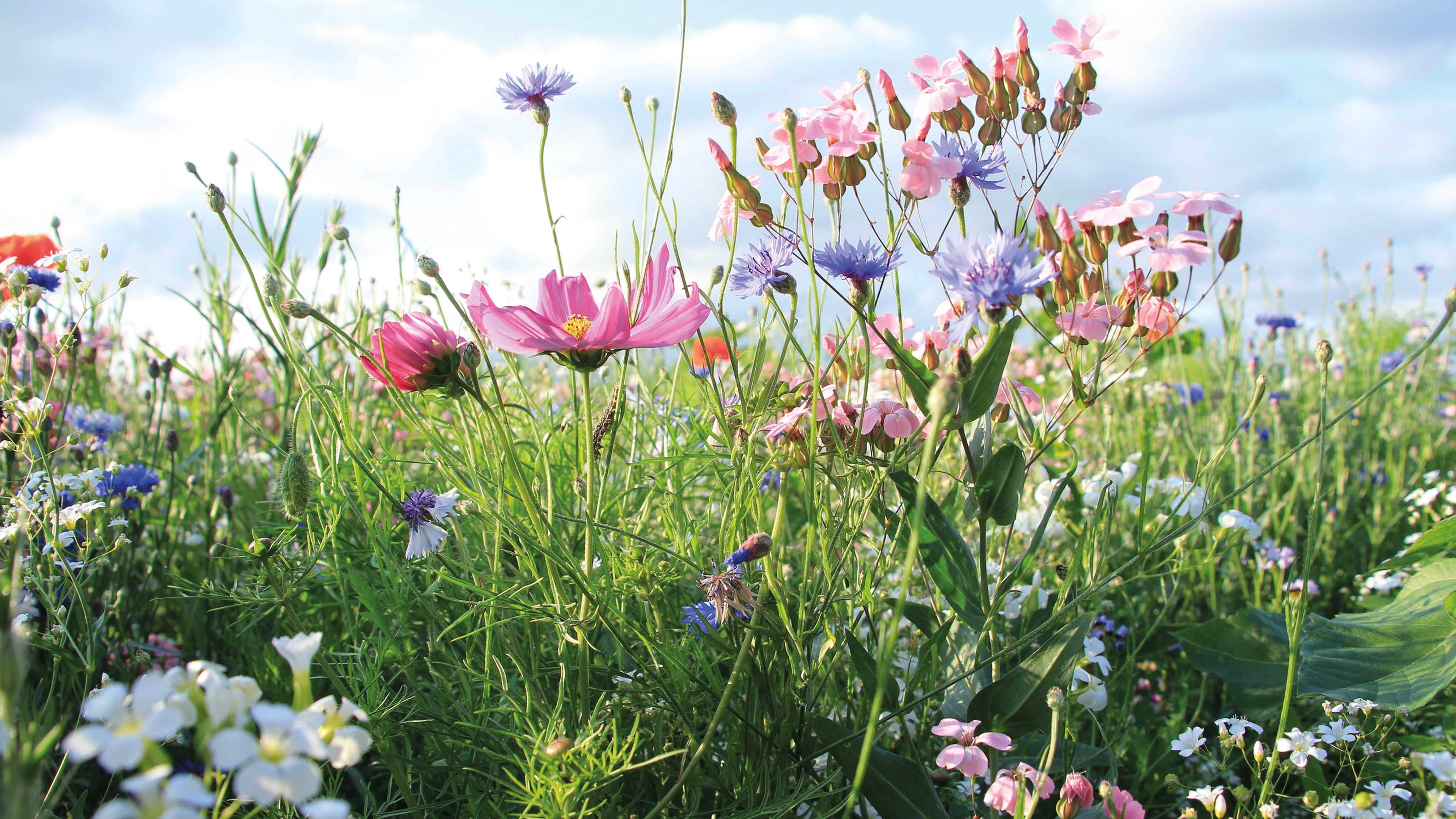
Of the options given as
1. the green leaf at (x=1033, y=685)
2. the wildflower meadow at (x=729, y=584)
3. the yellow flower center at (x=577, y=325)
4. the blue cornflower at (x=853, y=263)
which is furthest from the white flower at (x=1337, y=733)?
the yellow flower center at (x=577, y=325)

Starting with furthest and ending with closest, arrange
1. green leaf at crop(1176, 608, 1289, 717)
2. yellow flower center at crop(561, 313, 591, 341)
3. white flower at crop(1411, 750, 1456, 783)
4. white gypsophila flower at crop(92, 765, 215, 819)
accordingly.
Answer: green leaf at crop(1176, 608, 1289, 717), yellow flower center at crop(561, 313, 591, 341), white flower at crop(1411, 750, 1456, 783), white gypsophila flower at crop(92, 765, 215, 819)

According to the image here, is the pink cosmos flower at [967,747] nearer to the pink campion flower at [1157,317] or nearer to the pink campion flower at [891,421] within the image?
the pink campion flower at [891,421]

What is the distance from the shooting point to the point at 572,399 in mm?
880

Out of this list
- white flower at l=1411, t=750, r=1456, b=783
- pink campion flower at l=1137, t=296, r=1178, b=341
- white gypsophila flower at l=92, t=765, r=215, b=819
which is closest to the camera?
white gypsophila flower at l=92, t=765, r=215, b=819

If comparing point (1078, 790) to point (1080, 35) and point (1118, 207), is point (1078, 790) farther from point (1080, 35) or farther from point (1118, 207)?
point (1080, 35)

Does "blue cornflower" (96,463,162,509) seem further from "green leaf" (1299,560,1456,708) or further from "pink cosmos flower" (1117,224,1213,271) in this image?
"green leaf" (1299,560,1456,708)

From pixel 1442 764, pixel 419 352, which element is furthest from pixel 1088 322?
pixel 419 352

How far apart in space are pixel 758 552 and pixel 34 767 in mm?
422

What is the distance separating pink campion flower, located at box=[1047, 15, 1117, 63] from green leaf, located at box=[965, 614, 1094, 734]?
0.54m

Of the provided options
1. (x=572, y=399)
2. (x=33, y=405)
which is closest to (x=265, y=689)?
(x=33, y=405)

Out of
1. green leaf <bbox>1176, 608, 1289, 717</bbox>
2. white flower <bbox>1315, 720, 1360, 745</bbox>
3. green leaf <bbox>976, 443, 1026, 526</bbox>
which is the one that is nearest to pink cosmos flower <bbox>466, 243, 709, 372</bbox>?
green leaf <bbox>976, 443, 1026, 526</bbox>

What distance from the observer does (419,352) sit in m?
0.60

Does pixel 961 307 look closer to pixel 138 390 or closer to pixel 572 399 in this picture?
pixel 572 399

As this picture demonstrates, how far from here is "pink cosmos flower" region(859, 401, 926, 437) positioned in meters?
0.74
